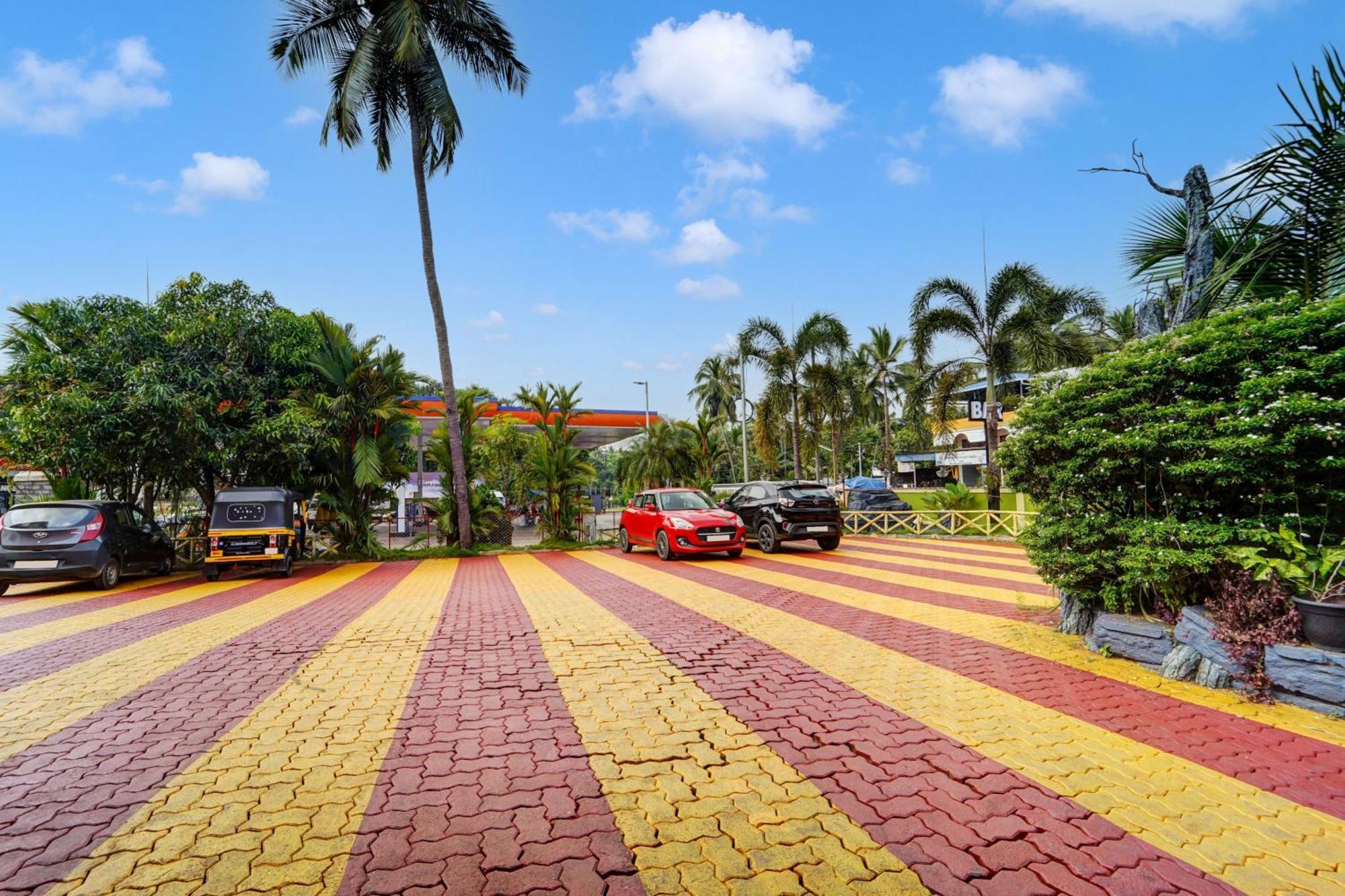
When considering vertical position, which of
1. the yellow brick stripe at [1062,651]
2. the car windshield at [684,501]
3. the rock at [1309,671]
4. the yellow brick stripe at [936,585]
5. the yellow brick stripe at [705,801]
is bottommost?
the yellow brick stripe at [936,585]

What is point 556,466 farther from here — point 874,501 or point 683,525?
point 874,501

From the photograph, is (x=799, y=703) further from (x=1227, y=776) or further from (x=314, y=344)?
(x=314, y=344)

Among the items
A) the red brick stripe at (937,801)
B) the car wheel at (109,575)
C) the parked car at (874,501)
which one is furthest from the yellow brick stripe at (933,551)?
the car wheel at (109,575)

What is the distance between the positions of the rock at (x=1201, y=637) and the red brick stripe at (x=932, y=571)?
11.1 feet

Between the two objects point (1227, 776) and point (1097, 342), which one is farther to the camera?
point (1097, 342)

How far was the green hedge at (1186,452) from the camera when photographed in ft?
13.8

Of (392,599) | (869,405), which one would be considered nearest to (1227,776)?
(392,599)

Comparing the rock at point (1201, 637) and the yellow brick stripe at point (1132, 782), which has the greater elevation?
the rock at point (1201, 637)

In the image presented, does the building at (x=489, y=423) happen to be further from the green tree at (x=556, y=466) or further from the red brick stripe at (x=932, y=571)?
the red brick stripe at (x=932, y=571)

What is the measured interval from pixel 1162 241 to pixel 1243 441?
3244 mm

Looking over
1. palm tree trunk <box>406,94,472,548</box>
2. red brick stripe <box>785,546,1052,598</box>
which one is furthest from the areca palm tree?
red brick stripe <box>785,546,1052,598</box>

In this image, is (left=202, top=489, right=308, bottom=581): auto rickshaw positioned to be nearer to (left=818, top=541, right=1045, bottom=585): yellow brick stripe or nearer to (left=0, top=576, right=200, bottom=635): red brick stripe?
(left=0, top=576, right=200, bottom=635): red brick stripe

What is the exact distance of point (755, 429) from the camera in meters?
29.4

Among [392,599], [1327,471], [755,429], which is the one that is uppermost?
[755,429]
